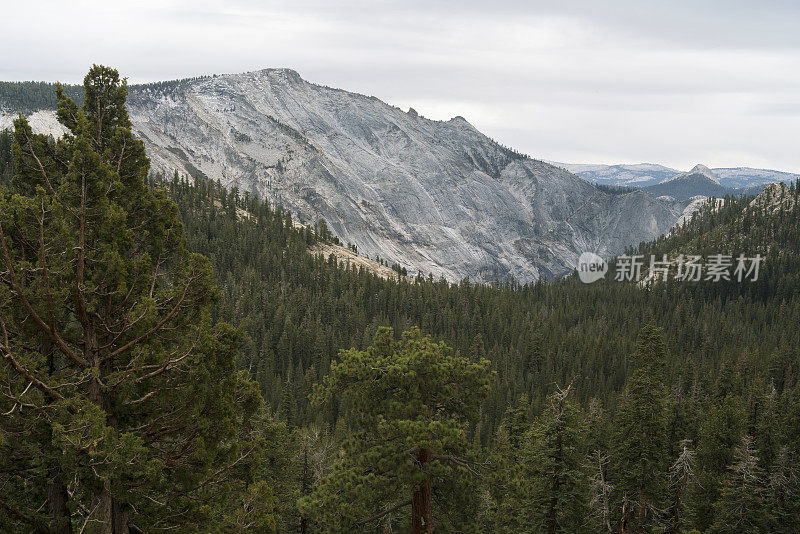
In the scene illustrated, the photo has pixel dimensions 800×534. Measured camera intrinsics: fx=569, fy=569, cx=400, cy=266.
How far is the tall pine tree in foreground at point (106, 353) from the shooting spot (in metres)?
10.6

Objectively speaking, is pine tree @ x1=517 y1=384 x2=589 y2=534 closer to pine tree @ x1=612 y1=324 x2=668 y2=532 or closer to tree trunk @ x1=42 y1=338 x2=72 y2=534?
pine tree @ x1=612 y1=324 x2=668 y2=532

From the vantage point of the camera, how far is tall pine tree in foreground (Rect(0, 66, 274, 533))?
34.7ft

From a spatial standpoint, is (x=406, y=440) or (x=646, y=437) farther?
(x=646, y=437)

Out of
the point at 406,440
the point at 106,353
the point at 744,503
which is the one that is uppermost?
the point at 106,353

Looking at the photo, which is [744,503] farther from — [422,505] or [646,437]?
[422,505]

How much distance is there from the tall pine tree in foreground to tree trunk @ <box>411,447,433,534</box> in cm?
577

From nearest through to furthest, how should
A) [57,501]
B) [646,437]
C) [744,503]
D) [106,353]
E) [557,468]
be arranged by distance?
[57,501], [106,353], [557,468], [646,437], [744,503]

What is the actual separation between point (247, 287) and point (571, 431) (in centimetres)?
12790

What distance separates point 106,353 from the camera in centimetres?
1244

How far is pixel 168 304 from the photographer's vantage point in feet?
42.7

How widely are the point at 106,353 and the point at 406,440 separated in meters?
8.50

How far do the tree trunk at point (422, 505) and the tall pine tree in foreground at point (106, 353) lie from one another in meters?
5.77

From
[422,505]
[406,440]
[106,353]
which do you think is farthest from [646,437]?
[106,353]

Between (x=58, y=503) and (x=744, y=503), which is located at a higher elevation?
(x=58, y=503)
